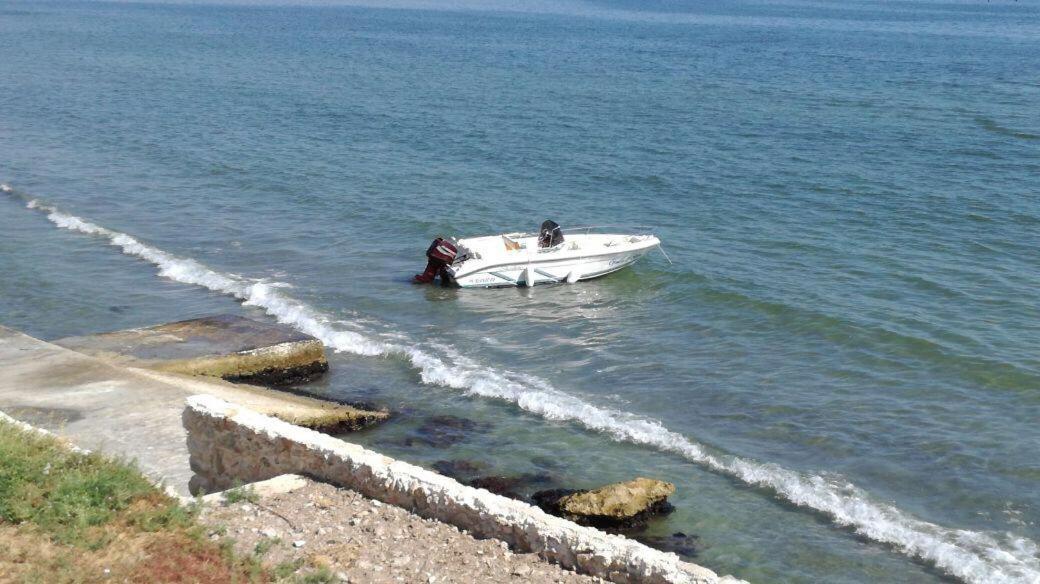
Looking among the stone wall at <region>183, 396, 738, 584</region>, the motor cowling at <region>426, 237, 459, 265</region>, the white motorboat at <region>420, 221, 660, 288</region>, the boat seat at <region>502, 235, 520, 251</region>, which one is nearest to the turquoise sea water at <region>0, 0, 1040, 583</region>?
the white motorboat at <region>420, 221, 660, 288</region>

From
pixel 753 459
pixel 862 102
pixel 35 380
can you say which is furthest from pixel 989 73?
pixel 35 380

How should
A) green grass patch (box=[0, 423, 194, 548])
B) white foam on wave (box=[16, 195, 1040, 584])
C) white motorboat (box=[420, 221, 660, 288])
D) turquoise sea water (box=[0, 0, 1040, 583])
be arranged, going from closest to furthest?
green grass patch (box=[0, 423, 194, 548]) → white foam on wave (box=[16, 195, 1040, 584]) → turquoise sea water (box=[0, 0, 1040, 583]) → white motorboat (box=[420, 221, 660, 288])

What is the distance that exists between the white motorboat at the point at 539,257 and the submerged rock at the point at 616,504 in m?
11.9

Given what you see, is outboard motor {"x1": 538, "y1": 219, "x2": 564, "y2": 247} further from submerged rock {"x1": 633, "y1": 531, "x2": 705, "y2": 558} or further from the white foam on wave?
submerged rock {"x1": 633, "y1": 531, "x2": 705, "y2": 558}

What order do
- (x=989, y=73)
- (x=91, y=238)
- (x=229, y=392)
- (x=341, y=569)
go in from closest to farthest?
(x=341, y=569) → (x=229, y=392) → (x=91, y=238) → (x=989, y=73)

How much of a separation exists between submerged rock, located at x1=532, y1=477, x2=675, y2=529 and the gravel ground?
3468 millimetres

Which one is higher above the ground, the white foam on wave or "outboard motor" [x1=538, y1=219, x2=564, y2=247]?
"outboard motor" [x1=538, y1=219, x2=564, y2=247]

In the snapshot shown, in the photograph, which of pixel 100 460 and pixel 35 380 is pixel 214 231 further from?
pixel 100 460

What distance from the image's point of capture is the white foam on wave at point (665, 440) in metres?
13.6

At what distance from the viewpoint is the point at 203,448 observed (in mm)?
12336

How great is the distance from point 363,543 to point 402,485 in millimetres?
839

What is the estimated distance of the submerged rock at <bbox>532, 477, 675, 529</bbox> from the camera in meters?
13.8

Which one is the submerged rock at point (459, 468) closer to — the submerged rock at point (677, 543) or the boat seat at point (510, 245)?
the submerged rock at point (677, 543)

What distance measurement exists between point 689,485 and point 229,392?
6993mm
